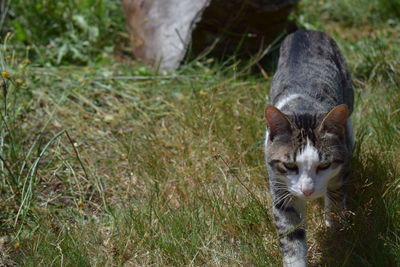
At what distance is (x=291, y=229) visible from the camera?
2721 millimetres

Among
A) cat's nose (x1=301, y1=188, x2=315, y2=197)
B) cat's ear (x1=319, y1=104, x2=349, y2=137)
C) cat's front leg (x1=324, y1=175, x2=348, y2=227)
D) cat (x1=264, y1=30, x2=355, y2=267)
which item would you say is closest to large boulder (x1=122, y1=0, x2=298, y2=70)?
cat (x1=264, y1=30, x2=355, y2=267)

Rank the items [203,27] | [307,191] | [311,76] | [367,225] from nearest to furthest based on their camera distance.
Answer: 1. [307,191]
2. [367,225]
3. [311,76]
4. [203,27]

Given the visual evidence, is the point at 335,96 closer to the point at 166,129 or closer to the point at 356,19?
the point at 166,129

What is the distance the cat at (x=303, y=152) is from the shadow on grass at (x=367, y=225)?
0.12m

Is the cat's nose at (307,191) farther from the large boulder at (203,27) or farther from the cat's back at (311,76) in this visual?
the large boulder at (203,27)

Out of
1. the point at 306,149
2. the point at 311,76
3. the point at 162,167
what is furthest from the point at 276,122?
the point at 162,167

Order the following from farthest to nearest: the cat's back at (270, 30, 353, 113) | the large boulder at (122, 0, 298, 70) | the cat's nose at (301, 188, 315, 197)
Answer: the large boulder at (122, 0, 298, 70) → the cat's back at (270, 30, 353, 113) → the cat's nose at (301, 188, 315, 197)

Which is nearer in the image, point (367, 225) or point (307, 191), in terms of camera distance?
point (307, 191)

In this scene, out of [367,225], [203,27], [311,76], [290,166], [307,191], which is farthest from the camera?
[203,27]

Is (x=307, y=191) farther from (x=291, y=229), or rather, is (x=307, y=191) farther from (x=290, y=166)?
(x=291, y=229)

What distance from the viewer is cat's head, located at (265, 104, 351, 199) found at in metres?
2.59

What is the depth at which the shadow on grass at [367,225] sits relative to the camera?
2.76 meters

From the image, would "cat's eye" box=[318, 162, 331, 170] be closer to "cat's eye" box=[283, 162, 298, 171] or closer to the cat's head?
the cat's head

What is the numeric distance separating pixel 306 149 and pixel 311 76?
772 mm
